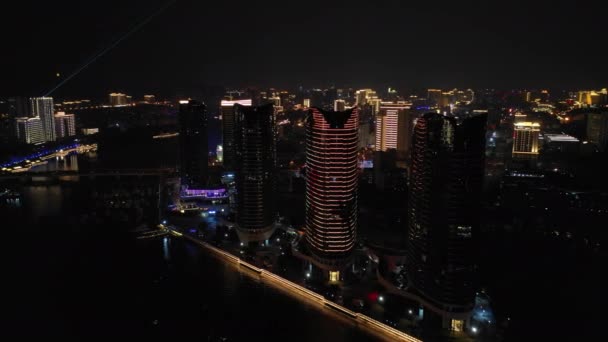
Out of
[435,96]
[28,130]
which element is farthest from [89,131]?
[435,96]

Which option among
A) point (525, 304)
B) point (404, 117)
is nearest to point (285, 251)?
point (525, 304)

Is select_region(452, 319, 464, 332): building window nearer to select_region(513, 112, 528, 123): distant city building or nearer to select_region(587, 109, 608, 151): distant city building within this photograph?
select_region(587, 109, 608, 151): distant city building

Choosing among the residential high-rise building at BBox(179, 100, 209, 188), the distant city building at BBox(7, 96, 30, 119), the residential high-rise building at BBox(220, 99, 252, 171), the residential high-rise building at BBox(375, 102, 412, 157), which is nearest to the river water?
the residential high-rise building at BBox(179, 100, 209, 188)

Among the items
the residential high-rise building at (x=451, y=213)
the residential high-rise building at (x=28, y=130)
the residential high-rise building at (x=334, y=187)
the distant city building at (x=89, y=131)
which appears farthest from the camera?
the distant city building at (x=89, y=131)

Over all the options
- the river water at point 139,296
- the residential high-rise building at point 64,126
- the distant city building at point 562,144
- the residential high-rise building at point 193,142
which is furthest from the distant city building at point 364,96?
the river water at point 139,296

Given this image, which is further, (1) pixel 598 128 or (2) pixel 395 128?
(2) pixel 395 128

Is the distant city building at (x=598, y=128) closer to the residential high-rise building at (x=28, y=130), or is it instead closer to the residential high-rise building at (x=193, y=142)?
Result: the residential high-rise building at (x=193, y=142)

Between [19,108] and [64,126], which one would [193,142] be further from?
[64,126]

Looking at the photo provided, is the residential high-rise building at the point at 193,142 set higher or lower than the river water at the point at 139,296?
higher
